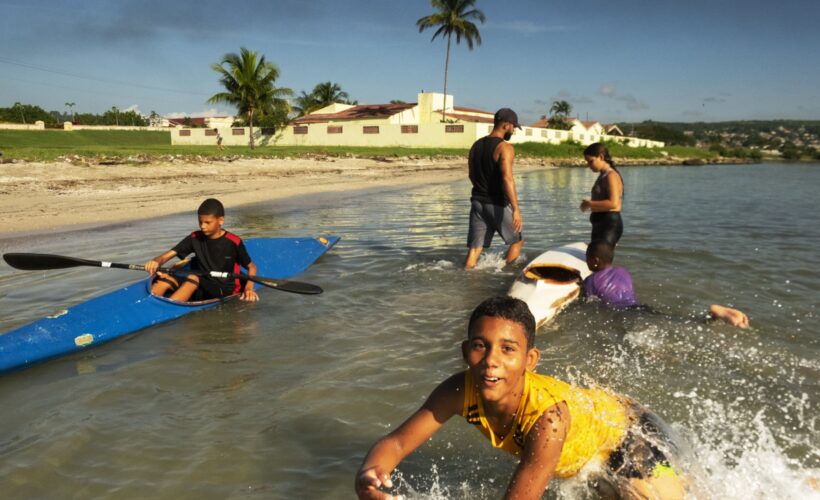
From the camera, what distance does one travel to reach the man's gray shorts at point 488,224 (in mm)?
6910

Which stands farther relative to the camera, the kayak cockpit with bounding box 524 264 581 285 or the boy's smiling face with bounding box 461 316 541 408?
the kayak cockpit with bounding box 524 264 581 285

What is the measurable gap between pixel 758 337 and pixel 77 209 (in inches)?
530

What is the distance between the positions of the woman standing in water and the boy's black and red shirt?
12.4 ft

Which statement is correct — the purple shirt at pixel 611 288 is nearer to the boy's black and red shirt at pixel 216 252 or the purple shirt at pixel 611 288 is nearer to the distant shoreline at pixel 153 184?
the boy's black and red shirt at pixel 216 252

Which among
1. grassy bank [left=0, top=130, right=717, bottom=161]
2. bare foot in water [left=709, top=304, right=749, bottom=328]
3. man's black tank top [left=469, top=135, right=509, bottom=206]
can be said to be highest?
grassy bank [left=0, top=130, right=717, bottom=161]

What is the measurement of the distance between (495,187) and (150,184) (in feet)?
46.8

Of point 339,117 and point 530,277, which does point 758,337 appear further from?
point 339,117

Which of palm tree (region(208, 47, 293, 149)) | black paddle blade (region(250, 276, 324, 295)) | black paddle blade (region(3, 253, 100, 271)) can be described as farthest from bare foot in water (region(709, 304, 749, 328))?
palm tree (region(208, 47, 293, 149))

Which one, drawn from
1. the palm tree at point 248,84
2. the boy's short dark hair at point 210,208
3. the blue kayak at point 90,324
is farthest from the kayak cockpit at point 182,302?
the palm tree at point 248,84

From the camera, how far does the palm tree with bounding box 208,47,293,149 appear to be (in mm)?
33625

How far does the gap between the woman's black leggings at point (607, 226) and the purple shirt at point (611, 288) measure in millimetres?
633

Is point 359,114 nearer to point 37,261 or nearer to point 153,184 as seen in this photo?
point 153,184

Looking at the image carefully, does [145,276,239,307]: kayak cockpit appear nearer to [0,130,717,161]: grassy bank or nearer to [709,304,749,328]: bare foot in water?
[709,304,749,328]: bare foot in water

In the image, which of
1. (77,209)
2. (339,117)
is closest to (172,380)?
(77,209)
